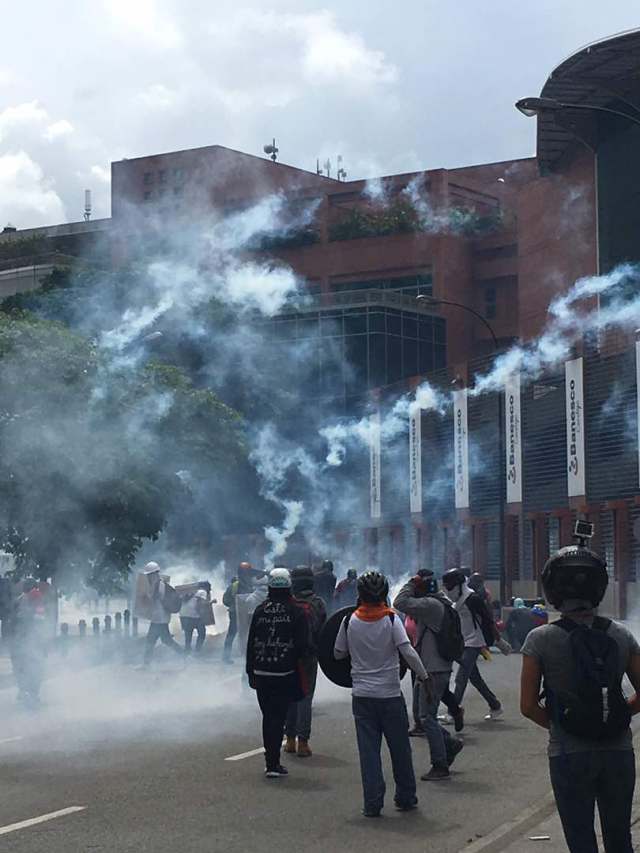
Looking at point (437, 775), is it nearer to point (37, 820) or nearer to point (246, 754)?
point (246, 754)

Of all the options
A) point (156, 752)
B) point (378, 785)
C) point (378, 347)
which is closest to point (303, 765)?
point (156, 752)

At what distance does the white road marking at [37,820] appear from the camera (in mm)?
9484

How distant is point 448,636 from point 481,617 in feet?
9.04

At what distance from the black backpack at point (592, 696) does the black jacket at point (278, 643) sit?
5.96m

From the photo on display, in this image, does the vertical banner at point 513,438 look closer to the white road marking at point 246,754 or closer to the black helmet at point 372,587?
the white road marking at point 246,754

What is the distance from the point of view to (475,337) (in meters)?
76.1

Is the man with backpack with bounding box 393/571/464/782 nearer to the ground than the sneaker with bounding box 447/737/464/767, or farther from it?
farther from it

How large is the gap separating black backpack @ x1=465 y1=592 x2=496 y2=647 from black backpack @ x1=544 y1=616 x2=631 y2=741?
9199 mm

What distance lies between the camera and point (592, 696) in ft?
19.1

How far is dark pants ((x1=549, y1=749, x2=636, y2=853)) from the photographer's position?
585 centimetres

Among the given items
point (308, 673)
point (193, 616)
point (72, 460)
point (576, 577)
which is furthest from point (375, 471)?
point (576, 577)

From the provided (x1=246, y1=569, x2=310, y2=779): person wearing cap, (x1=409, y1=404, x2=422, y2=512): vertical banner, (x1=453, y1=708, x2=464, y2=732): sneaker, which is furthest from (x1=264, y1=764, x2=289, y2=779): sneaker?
(x1=409, y1=404, x2=422, y2=512): vertical banner

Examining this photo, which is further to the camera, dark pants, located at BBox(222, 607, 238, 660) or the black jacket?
dark pants, located at BBox(222, 607, 238, 660)

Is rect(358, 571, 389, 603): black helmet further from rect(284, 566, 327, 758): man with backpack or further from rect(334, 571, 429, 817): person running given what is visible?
rect(284, 566, 327, 758): man with backpack
